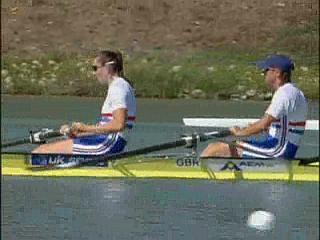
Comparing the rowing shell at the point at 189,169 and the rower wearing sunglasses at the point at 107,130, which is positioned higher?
the rower wearing sunglasses at the point at 107,130

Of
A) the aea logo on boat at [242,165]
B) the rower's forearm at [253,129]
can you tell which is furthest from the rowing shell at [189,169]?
the rower's forearm at [253,129]

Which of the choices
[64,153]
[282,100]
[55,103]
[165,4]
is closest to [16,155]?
[64,153]

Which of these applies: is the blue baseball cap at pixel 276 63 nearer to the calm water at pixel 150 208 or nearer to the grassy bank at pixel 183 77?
the calm water at pixel 150 208

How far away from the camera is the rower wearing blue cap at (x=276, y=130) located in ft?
13.1

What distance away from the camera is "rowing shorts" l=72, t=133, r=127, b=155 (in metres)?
4.06

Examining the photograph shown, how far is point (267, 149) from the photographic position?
4164 mm

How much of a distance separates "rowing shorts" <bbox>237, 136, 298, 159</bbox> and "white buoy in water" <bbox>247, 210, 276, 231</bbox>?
685 mm

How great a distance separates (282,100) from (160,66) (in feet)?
23.7

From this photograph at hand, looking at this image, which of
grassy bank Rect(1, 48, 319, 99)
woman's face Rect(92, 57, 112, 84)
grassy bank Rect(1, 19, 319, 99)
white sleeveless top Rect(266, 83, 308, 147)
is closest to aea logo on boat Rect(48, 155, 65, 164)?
white sleeveless top Rect(266, 83, 308, 147)

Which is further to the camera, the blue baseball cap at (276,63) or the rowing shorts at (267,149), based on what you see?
the rowing shorts at (267,149)

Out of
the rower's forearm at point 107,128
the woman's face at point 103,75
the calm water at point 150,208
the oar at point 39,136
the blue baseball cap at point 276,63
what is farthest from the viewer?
the oar at point 39,136

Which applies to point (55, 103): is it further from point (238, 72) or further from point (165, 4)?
point (165, 4)

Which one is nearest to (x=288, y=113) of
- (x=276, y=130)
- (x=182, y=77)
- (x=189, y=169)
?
(x=276, y=130)

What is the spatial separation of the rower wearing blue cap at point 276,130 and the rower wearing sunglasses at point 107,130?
435 mm
